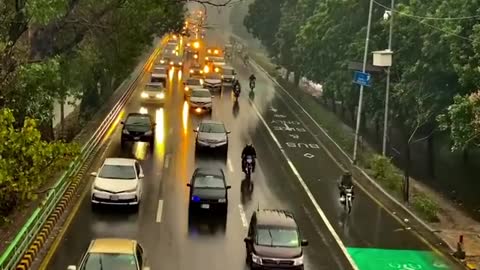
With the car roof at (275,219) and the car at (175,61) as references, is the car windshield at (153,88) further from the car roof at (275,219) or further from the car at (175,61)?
the car roof at (275,219)

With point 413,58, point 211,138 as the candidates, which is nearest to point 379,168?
point 211,138

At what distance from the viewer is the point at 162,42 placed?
368 ft

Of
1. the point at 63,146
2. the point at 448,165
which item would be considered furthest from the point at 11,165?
the point at 448,165

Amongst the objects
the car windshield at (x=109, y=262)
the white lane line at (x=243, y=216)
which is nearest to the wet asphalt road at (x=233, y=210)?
the white lane line at (x=243, y=216)

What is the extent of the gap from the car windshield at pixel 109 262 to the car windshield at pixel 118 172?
31.1ft

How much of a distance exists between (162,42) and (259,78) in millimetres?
37223

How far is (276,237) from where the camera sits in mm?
20094

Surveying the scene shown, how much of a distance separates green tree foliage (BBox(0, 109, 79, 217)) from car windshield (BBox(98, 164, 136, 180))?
8452mm

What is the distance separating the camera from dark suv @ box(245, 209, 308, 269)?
19.4m

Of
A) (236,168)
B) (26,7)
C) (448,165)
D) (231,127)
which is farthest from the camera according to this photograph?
(448,165)

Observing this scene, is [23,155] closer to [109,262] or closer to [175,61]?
[109,262]

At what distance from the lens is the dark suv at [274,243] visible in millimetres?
19391

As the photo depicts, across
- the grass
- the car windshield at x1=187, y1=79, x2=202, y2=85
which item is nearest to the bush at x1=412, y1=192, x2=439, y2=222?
the grass

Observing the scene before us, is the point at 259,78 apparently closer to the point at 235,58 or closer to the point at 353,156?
the point at 235,58
